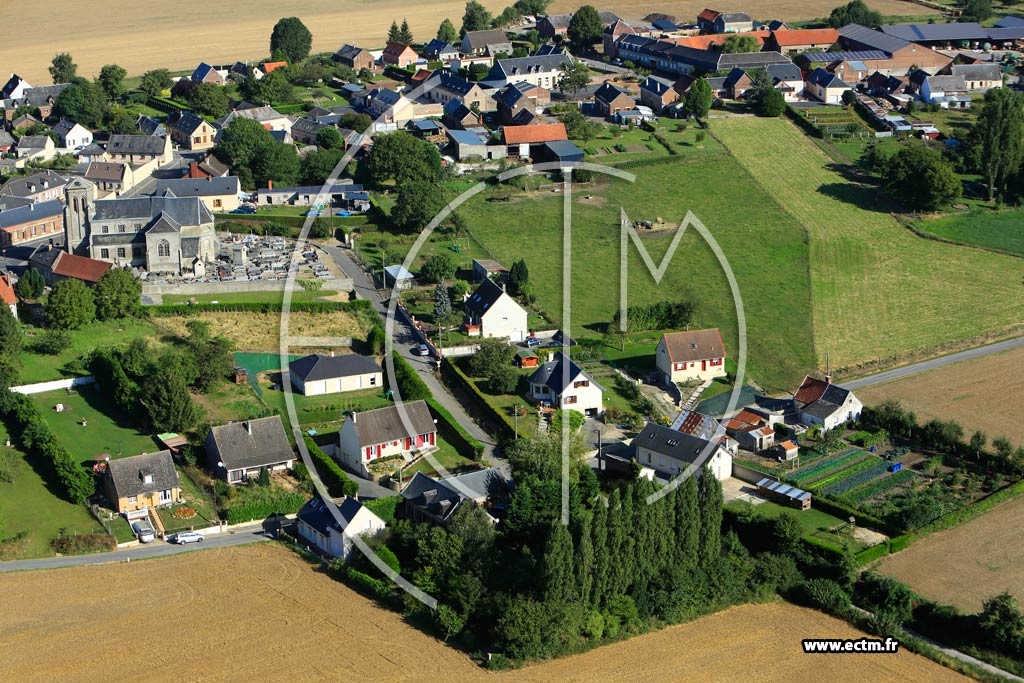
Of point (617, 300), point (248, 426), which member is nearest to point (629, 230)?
point (617, 300)

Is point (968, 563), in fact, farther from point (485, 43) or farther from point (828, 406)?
point (485, 43)

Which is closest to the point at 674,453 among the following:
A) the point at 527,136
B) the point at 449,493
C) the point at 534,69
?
the point at 449,493

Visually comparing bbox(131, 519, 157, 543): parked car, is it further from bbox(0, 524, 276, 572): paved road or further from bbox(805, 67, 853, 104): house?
bbox(805, 67, 853, 104): house

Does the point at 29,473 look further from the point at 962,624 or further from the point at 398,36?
the point at 398,36

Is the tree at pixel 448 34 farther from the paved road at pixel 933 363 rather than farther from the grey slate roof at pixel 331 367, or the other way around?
the paved road at pixel 933 363

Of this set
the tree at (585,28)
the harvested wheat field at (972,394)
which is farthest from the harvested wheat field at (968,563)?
the tree at (585,28)

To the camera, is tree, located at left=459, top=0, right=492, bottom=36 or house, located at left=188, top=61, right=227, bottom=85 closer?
house, located at left=188, top=61, right=227, bottom=85

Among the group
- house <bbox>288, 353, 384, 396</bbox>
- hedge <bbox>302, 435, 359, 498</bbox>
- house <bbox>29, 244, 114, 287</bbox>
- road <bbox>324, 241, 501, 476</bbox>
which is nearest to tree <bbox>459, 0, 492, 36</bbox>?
road <bbox>324, 241, 501, 476</bbox>
